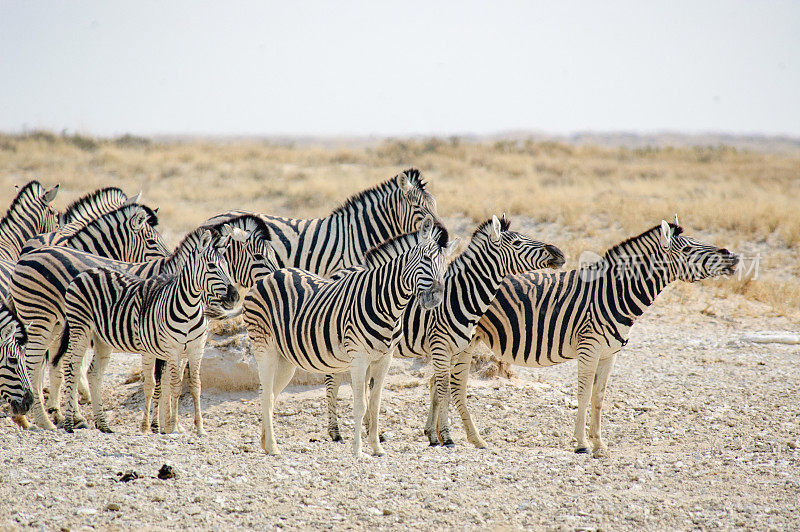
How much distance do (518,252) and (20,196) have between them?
8634 mm

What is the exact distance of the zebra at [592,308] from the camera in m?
7.37

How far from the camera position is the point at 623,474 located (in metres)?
6.20

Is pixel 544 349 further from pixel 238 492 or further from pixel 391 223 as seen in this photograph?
pixel 238 492

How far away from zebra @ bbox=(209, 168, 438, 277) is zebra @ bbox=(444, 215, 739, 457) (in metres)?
2.19

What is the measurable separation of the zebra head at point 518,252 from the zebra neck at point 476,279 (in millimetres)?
82

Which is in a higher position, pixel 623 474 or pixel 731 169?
pixel 731 169

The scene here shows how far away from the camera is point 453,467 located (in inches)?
247

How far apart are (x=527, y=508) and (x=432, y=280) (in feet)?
6.46

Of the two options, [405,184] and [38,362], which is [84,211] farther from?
[405,184]

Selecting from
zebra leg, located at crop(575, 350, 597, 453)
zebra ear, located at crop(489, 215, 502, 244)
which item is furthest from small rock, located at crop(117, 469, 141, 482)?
zebra leg, located at crop(575, 350, 597, 453)

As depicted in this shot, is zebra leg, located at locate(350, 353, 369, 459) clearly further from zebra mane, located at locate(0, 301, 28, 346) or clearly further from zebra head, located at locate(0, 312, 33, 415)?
zebra mane, located at locate(0, 301, 28, 346)

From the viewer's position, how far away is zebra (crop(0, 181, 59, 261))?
37.7 ft

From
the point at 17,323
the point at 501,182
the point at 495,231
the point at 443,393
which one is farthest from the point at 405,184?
the point at 501,182

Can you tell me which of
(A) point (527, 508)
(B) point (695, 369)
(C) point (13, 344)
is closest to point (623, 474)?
(A) point (527, 508)
